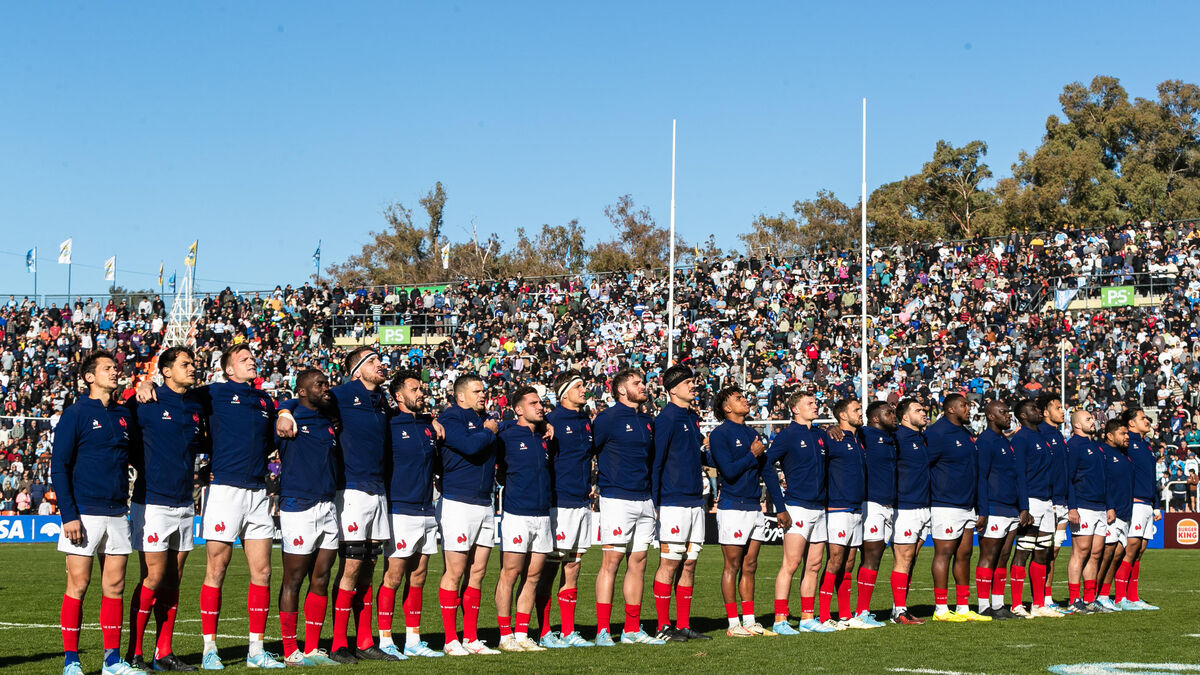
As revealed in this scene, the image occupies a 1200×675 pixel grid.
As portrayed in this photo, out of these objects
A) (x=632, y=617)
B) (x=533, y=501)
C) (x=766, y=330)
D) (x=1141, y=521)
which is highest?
(x=766, y=330)

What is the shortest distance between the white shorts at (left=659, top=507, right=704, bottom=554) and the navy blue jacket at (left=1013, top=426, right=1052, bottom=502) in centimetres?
395

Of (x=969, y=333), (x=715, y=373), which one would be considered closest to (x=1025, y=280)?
(x=969, y=333)

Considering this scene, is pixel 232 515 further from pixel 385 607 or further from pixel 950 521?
pixel 950 521

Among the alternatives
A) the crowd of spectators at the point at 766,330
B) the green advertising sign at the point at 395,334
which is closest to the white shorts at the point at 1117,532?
the crowd of spectators at the point at 766,330

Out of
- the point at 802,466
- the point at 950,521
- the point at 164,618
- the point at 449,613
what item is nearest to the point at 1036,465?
the point at 950,521

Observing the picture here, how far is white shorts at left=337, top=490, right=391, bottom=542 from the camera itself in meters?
9.61

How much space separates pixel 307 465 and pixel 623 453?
2729 mm

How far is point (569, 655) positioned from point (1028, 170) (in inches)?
1982

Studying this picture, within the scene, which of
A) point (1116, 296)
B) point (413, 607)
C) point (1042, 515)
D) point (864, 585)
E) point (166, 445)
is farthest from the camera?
point (1116, 296)

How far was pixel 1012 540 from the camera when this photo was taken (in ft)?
43.8

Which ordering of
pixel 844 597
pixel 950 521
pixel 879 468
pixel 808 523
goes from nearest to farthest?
pixel 808 523 → pixel 844 597 → pixel 879 468 → pixel 950 521

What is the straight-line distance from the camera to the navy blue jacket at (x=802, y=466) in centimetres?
1177

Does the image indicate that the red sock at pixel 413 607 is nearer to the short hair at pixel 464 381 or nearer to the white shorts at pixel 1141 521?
the short hair at pixel 464 381

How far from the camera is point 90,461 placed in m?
8.70
